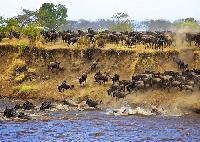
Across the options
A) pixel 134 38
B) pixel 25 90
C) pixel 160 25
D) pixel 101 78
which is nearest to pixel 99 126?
pixel 101 78

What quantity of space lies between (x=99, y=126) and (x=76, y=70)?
1609 cm

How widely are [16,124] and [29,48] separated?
1948cm

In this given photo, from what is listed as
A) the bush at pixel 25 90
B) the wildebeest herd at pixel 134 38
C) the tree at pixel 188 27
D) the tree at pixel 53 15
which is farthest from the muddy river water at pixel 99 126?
the tree at pixel 53 15

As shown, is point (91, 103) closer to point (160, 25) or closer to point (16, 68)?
point (16, 68)

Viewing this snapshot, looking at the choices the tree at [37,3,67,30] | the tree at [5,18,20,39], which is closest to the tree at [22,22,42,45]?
the tree at [5,18,20,39]

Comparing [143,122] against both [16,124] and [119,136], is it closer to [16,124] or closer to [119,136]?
[119,136]

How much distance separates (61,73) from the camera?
40.7 m

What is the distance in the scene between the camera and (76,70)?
1599 inches

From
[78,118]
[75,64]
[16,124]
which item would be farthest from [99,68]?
[16,124]

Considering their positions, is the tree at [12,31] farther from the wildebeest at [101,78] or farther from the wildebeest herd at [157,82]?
the wildebeest herd at [157,82]

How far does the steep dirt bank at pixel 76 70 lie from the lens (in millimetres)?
33156

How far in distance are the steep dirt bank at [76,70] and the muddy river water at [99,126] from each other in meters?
3.66

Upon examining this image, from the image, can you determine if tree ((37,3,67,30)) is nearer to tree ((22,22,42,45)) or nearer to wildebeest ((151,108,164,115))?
tree ((22,22,42,45))

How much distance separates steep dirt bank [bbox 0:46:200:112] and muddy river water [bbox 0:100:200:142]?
3658 millimetres
